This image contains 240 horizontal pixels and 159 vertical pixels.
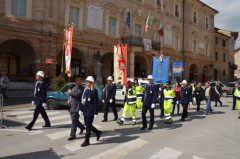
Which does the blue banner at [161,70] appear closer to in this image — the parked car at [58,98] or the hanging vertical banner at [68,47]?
the parked car at [58,98]

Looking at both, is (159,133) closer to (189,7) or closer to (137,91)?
(137,91)

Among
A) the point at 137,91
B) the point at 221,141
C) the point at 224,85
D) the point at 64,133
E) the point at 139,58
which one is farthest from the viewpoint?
the point at 139,58

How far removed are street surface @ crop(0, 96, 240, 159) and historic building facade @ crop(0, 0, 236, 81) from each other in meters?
Answer: 4.66

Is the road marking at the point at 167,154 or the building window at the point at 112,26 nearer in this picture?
the road marking at the point at 167,154

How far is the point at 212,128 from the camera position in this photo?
7105 mm

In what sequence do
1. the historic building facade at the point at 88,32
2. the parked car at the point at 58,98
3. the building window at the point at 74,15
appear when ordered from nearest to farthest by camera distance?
the parked car at the point at 58,98 < the historic building facade at the point at 88,32 < the building window at the point at 74,15

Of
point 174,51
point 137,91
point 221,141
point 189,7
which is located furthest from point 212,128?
point 189,7

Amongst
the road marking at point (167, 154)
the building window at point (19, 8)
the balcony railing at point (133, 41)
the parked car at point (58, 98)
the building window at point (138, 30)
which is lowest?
the road marking at point (167, 154)

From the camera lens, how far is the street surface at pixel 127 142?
175 inches

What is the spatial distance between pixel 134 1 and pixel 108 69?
9311 mm

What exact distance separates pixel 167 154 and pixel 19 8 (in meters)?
16.9

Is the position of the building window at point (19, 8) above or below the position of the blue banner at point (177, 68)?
above

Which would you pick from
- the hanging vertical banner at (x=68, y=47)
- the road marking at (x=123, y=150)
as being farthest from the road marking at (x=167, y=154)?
the hanging vertical banner at (x=68, y=47)

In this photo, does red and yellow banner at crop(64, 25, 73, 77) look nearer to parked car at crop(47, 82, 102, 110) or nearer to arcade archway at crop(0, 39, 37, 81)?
parked car at crop(47, 82, 102, 110)
